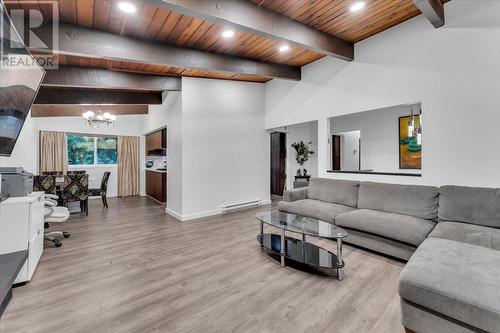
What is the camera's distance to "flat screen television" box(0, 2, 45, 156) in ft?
4.96

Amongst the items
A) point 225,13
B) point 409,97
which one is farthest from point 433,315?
point 225,13

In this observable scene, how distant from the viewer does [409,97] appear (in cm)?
Answer: 326

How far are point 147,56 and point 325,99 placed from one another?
3.12 metres

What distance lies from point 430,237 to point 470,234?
0.37 meters

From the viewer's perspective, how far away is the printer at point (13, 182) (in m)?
2.53

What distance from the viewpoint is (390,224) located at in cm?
270

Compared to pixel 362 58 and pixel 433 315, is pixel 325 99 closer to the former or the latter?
pixel 362 58

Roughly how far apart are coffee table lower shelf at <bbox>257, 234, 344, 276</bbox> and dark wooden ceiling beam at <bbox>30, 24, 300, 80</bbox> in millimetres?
2908

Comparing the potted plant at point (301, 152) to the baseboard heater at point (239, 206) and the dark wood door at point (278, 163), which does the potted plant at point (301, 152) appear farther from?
the baseboard heater at point (239, 206)

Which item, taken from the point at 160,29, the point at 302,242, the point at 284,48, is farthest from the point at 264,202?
the point at 160,29

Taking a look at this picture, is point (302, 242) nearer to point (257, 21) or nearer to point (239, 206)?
point (239, 206)

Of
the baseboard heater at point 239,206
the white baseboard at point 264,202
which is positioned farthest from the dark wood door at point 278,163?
the baseboard heater at point 239,206

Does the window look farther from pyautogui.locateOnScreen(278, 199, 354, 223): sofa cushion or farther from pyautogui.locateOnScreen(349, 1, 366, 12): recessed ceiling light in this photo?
pyautogui.locateOnScreen(349, 1, 366, 12): recessed ceiling light

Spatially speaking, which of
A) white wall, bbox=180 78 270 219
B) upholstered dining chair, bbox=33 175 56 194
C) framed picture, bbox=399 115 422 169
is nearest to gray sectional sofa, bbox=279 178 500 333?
white wall, bbox=180 78 270 219
